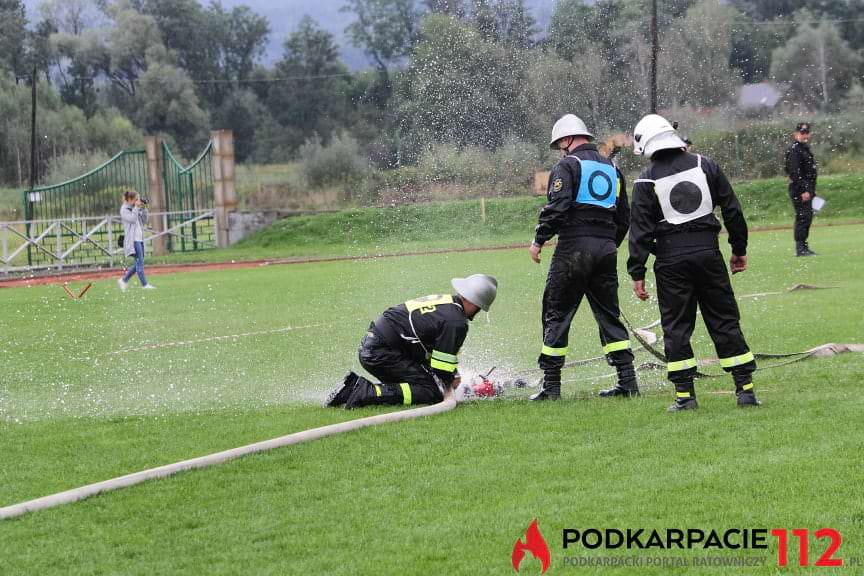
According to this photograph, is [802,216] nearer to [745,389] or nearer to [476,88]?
[745,389]

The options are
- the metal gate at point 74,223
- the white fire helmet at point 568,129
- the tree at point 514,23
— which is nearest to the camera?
the white fire helmet at point 568,129

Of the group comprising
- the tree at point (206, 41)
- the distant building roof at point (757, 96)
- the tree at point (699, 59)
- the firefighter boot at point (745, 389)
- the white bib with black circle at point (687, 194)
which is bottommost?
the firefighter boot at point (745, 389)

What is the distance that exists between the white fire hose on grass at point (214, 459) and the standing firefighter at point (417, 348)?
0.25 m

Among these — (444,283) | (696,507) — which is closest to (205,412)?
(696,507)

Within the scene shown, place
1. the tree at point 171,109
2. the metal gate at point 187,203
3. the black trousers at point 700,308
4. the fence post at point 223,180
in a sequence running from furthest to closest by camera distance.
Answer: the tree at point 171,109 → the metal gate at point 187,203 → the fence post at point 223,180 → the black trousers at point 700,308

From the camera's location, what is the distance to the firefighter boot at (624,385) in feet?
27.6

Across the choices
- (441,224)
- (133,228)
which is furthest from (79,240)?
(441,224)

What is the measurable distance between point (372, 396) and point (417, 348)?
19.8 inches

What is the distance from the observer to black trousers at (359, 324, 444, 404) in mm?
8305

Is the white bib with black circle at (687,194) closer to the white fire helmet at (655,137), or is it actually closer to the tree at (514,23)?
the white fire helmet at (655,137)

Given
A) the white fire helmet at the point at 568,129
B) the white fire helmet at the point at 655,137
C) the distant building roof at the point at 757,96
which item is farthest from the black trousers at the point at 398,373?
the distant building roof at the point at 757,96

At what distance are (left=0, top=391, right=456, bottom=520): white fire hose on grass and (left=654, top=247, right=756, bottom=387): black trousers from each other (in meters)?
1.67

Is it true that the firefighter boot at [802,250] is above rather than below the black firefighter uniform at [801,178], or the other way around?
below

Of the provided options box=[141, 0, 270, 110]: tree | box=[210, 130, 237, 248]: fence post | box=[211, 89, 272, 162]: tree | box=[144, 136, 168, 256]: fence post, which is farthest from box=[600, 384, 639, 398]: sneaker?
box=[141, 0, 270, 110]: tree
